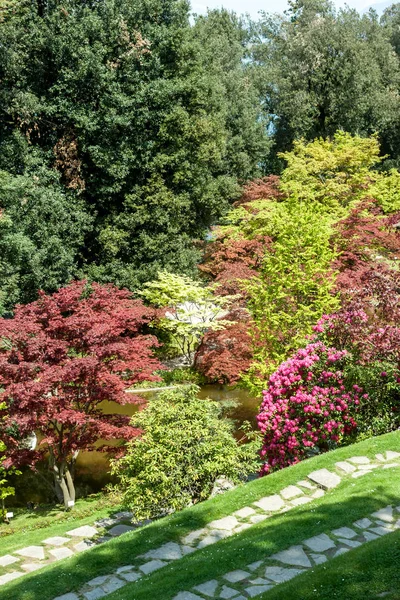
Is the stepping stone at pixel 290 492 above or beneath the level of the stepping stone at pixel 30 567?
above

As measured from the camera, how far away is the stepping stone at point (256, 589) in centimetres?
457

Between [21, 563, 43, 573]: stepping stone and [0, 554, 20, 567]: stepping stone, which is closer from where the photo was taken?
[21, 563, 43, 573]: stepping stone

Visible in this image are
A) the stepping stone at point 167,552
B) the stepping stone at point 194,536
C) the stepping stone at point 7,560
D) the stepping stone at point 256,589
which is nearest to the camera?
the stepping stone at point 256,589

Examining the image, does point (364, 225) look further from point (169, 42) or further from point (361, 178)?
point (169, 42)

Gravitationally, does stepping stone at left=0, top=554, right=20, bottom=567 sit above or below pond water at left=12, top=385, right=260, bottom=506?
above

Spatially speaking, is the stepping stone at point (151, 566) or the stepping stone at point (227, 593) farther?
the stepping stone at point (151, 566)

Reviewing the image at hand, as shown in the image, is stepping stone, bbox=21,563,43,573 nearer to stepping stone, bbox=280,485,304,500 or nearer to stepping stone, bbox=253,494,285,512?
stepping stone, bbox=253,494,285,512

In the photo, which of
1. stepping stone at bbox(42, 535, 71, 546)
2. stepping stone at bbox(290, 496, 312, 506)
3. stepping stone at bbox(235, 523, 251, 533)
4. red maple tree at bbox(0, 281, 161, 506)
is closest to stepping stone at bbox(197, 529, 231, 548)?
stepping stone at bbox(235, 523, 251, 533)

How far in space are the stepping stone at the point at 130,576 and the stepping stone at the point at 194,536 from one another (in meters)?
0.77

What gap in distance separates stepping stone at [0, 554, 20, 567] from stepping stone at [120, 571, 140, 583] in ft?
6.78

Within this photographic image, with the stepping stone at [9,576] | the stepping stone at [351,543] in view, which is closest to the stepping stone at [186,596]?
the stepping stone at [351,543]

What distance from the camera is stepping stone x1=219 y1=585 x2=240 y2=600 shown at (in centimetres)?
462

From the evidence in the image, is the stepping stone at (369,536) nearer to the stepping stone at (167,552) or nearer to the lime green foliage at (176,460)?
the stepping stone at (167,552)

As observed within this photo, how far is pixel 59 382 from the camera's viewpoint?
31.7ft
